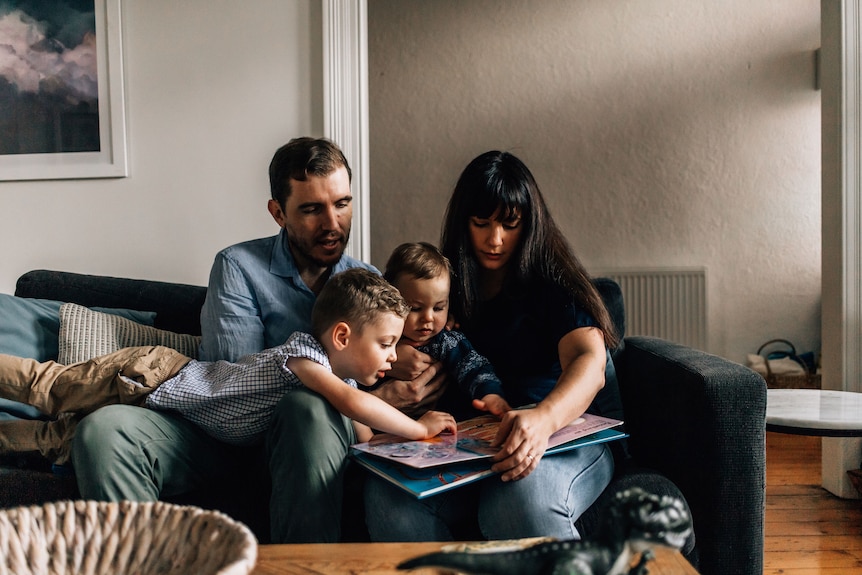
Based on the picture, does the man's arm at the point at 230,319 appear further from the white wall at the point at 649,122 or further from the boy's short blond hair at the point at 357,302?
the white wall at the point at 649,122

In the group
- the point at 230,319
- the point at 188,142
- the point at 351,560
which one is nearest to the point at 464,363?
the point at 230,319

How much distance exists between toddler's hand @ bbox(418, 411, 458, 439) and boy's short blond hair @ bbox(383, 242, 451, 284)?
33cm

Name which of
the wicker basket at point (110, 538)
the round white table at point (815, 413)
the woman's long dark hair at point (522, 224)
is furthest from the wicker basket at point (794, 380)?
the wicker basket at point (110, 538)

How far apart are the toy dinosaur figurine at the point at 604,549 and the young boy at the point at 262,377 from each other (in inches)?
30.7

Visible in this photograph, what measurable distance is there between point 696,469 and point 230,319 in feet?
3.57

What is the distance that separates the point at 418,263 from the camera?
1673mm

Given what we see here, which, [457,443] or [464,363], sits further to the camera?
[464,363]

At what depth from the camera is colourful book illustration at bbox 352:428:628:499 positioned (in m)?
1.26

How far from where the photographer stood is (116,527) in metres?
0.82

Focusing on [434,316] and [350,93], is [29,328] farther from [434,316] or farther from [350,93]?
[350,93]

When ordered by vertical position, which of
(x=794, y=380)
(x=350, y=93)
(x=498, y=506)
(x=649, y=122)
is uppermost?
(x=649, y=122)

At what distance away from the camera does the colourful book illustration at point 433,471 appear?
1.26m

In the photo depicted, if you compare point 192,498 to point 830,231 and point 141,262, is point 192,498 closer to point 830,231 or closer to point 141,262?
point 141,262

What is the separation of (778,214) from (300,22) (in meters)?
Answer: 3.17
